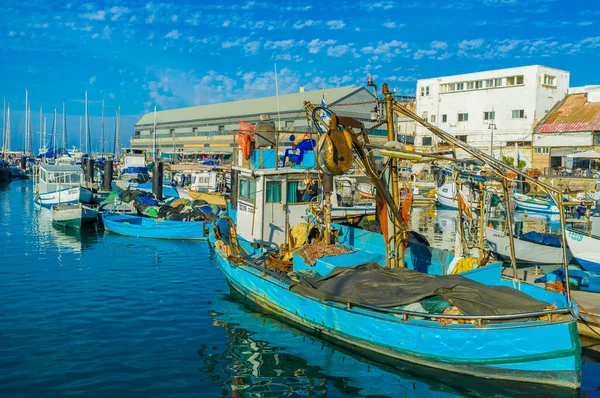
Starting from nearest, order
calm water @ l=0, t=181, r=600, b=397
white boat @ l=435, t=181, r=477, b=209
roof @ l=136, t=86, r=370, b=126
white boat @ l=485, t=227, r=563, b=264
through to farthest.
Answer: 1. calm water @ l=0, t=181, r=600, b=397
2. white boat @ l=485, t=227, r=563, b=264
3. white boat @ l=435, t=181, r=477, b=209
4. roof @ l=136, t=86, r=370, b=126

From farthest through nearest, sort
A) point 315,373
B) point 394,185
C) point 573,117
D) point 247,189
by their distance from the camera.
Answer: point 573,117 < point 247,189 < point 394,185 < point 315,373

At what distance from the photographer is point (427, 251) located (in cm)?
1411

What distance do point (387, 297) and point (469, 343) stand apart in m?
1.88

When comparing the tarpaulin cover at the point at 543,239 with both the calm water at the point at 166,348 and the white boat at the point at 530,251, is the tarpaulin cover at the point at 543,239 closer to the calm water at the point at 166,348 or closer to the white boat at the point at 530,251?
the white boat at the point at 530,251

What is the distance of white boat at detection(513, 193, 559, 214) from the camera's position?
135ft

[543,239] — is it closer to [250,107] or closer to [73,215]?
[73,215]

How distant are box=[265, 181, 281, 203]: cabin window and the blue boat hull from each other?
17.6ft

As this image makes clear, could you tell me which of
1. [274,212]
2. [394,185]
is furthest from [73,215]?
[394,185]

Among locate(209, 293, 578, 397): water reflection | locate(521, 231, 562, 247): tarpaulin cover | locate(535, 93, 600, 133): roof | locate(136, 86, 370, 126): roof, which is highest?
locate(136, 86, 370, 126): roof

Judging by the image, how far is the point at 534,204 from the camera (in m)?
42.5

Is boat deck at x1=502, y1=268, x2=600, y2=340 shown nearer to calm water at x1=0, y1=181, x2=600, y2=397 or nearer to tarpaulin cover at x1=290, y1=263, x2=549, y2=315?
calm water at x1=0, y1=181, x2=600, y2=397

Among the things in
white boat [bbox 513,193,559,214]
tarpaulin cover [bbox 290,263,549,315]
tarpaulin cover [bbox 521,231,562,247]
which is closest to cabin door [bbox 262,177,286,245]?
tarpaulin cover [bbox 290,263,549,315]

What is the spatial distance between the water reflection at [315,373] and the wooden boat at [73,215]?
2025cm

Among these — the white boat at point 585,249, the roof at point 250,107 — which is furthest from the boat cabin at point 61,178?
the white boat at point 585,249
